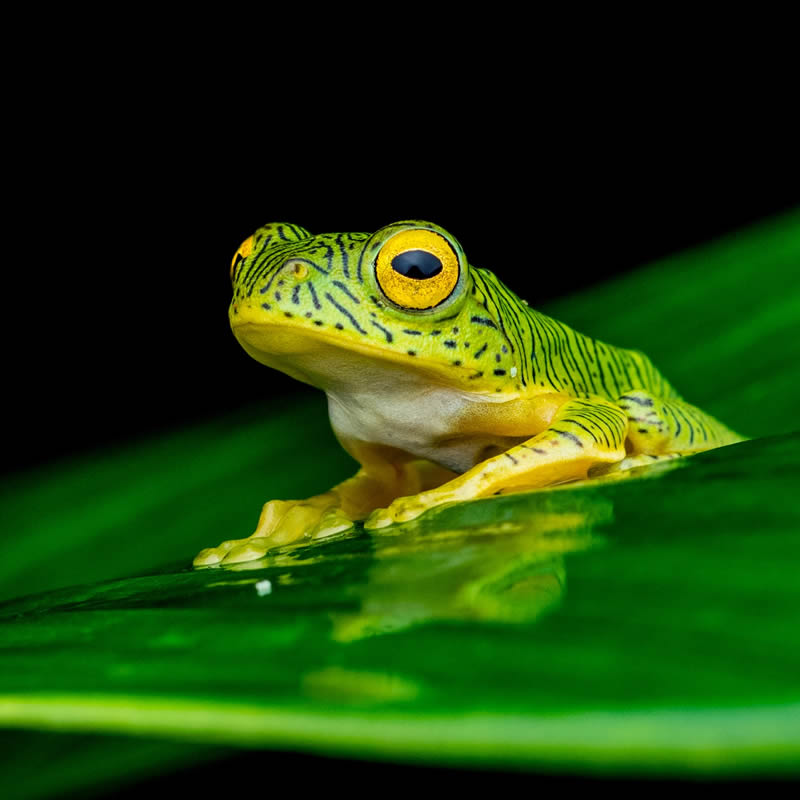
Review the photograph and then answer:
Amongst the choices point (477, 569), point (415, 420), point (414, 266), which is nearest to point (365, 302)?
point (414, 266)

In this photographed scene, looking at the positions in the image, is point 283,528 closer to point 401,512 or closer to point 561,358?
point 401,512

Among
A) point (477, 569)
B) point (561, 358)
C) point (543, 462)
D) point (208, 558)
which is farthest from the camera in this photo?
point (561, 358)

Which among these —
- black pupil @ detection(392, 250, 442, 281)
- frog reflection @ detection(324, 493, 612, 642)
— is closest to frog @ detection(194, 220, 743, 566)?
black pupil @ detection(392, 250, 442, 281)

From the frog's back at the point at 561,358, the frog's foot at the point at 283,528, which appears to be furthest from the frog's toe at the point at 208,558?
the frog's back at the point at 561,358

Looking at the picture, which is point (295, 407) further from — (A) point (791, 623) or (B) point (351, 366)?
(A) point (791, 623)

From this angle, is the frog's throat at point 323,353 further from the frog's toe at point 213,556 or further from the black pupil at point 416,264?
the frog's toe at point 213,556

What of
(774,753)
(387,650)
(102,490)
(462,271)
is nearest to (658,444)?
(462,271)
